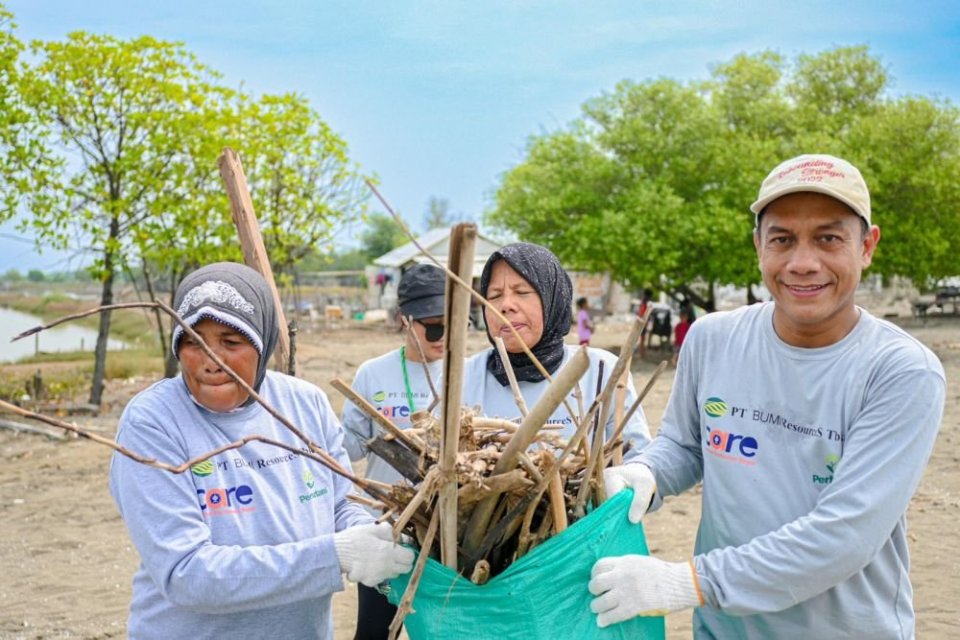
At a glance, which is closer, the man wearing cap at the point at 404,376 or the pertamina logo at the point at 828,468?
the pertamina logo at the point at 828,468

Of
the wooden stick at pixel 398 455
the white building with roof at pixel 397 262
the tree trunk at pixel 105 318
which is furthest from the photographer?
the white building with roof at pixel 397 262

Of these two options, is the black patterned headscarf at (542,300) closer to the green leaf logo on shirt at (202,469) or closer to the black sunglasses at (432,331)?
the black sunglasses at (432,331)

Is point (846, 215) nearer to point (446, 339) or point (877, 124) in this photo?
point (446, 339)

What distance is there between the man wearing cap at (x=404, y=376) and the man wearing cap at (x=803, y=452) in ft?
4.04

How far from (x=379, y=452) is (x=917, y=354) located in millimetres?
1087

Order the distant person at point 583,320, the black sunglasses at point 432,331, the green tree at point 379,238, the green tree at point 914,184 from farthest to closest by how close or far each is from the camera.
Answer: the green tree at point 379,238, the green tree at point 914,184, the distant person at point 583,320, the black sunglasses at point 432,331

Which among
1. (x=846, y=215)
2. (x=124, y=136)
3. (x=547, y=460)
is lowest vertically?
(x=547, y=460)

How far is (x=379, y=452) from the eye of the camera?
66.2 inches

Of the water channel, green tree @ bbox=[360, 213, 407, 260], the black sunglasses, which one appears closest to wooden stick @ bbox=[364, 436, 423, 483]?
the black sunglasses

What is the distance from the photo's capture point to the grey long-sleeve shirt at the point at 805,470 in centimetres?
169

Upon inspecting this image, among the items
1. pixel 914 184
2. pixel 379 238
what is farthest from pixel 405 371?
pixel 379 238

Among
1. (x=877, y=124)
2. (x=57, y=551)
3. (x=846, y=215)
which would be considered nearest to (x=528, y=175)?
(x=877, y=124)

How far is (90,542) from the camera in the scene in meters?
6.23

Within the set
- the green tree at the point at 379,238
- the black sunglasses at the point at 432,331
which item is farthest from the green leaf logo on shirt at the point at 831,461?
the green tree at the point at 379,238
